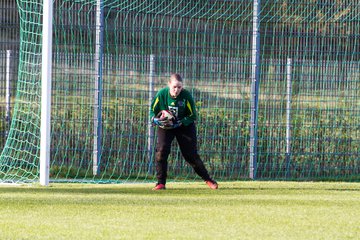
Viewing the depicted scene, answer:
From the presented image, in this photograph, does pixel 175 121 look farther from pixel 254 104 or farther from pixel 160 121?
pixel 254 104

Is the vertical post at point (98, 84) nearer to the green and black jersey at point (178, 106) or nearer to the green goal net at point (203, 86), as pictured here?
the green goal net at point (203, 86)

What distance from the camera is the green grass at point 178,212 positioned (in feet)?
27.0

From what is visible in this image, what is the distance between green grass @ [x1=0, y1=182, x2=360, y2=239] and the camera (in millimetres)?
8227

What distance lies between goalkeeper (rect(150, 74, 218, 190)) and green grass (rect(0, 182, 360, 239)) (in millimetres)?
431

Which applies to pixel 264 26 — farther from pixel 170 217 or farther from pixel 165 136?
pixel 170 217

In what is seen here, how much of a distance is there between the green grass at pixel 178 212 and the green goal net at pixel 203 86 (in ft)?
5.80

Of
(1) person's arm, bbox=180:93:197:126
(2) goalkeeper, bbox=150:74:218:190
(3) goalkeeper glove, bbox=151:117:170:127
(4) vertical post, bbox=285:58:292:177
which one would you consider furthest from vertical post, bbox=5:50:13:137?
(4) vertical post, bbox=285:58:292:177

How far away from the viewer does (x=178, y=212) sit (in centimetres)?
980

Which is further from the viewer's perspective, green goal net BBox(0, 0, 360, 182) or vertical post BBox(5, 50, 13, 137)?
vertical post BBox(5, 50, 13, 137)

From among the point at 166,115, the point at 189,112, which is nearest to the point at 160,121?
the point at 166,115

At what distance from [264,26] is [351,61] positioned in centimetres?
154

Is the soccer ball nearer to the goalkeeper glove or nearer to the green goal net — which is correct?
the goalkeeper glove

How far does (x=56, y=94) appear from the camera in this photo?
49.6ft

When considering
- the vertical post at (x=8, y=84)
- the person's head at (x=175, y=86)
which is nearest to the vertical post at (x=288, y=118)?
the person's head at (x=175, y=86)
